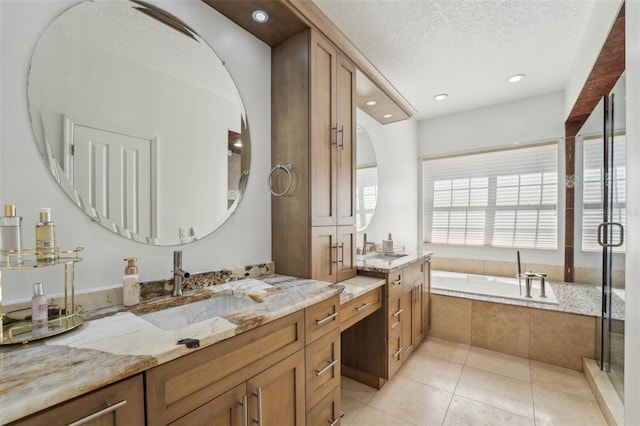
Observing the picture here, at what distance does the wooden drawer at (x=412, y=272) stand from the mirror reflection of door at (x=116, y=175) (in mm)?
1914

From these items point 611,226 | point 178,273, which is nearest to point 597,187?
point 611,226

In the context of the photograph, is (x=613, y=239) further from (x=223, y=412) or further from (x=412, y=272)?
(x=223, y=412)

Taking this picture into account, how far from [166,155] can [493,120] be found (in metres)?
3.88

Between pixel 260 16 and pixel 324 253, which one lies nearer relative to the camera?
pixel 260 16

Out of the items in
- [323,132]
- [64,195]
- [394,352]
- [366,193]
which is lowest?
[394,352]

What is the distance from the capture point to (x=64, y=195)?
1.06m

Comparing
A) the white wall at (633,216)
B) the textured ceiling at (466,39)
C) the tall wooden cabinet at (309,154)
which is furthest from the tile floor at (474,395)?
the textured ceiling at (466,39)

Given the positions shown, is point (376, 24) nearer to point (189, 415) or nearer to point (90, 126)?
point (90, 126)

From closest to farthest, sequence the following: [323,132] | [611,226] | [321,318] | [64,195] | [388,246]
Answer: [64,195] → [321,318] → [323,132] → [611,226] → [388,246]

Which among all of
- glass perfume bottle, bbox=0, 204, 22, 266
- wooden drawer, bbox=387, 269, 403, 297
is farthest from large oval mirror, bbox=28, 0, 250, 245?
wooden drawer, bbox=387, 269, 403, 297

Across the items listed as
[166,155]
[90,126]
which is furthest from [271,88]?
[90,126]

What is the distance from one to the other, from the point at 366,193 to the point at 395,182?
720 mm

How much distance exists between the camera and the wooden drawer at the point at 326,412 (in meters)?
1.33

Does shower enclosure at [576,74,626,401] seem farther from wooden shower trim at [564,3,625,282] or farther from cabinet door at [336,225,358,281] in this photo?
cabinet door at [336,225,358,281]
